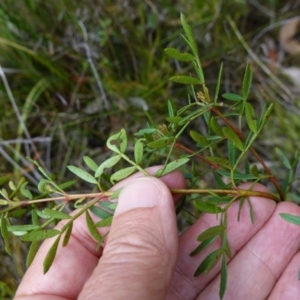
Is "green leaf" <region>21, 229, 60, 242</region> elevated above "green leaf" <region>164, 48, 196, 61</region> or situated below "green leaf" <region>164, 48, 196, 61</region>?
below

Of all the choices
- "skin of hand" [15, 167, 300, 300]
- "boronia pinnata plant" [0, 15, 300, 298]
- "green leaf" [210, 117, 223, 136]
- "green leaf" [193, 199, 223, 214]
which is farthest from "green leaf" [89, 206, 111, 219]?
"green leaf" [210, 117, 223, 136]

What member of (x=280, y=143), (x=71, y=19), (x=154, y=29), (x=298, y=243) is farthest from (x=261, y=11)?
(x=298, y=243)

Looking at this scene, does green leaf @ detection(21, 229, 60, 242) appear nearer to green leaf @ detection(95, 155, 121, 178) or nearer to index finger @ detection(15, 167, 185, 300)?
green leaf @ detection(95, 155, 121, 178)

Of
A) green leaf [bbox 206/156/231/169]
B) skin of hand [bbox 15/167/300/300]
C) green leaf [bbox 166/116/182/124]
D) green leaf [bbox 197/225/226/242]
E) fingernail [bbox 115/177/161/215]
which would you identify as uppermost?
green leaf [bbox 166/116/182/124]

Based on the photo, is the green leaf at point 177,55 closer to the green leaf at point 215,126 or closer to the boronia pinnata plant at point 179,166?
the boronia pinnata plant at point 179,166

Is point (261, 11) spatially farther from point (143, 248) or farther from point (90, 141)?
point (143, 248)

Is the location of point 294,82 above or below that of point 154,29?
below

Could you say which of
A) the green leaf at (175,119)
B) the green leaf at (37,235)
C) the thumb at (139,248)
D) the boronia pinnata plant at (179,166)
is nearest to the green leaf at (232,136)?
the boronia pinnata plant at (179,166)
